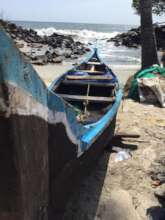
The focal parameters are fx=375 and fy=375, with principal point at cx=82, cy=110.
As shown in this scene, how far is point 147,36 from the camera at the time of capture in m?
Answer: 10.4

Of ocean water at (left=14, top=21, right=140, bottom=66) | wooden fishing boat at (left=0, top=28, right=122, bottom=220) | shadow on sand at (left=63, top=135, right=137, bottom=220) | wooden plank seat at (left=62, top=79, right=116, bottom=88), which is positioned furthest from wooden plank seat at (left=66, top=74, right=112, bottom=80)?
ocean water at (left=14, top=21, right=140, bottom=66)

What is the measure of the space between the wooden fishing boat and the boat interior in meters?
2.21

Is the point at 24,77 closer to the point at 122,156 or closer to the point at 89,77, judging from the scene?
the point at 122,156

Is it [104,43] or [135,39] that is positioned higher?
[135,39]

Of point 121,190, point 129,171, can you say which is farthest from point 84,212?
point 129,171

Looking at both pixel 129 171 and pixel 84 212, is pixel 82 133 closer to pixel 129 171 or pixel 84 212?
pixel 84 212

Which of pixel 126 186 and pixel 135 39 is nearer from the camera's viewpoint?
pixel 126 186

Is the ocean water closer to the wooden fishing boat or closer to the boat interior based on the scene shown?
the boat interior

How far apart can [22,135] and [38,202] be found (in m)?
0.68

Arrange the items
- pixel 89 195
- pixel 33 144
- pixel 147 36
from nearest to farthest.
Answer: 1. pixel 33 144
2. pixel 89 195
3. pixel 147 36

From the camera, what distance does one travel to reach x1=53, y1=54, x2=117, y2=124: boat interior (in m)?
6.27

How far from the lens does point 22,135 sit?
2416 mm

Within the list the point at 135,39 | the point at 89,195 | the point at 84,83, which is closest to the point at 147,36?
the point at 84,83

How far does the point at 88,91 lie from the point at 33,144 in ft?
13.6
